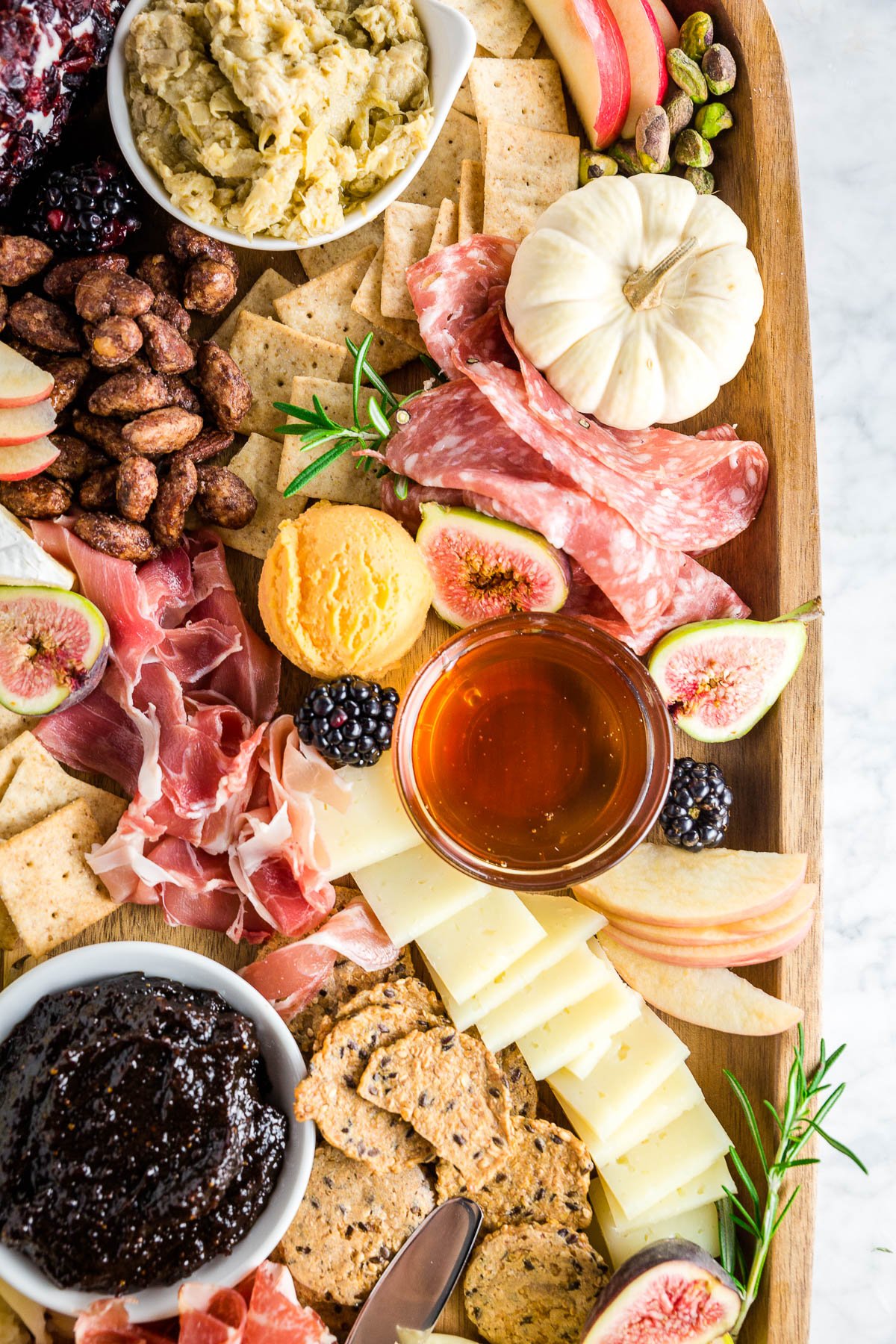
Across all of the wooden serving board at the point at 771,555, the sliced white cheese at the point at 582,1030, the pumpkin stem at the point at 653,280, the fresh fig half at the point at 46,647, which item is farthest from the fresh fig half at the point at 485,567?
the sliced white cheese at the point at 582,1030

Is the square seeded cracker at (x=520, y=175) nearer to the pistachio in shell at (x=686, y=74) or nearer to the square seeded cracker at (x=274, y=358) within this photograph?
the pistachio in shell at (x=686, y=74)

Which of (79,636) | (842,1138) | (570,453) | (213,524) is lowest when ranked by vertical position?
(842,1138)

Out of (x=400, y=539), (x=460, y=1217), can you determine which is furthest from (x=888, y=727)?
(x=460, y=1217)

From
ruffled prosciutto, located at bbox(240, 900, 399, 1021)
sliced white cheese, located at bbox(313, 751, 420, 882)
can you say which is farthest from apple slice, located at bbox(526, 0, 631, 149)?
ruffled prosciutto, located at bbox(240, 900, 399, 1021)

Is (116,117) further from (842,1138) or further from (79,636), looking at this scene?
(842,1138)

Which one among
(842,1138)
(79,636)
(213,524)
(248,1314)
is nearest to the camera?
(248,1314)

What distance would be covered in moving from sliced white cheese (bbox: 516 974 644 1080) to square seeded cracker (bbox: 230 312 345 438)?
144cm

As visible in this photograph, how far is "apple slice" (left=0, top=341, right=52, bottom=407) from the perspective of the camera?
2.06 metres

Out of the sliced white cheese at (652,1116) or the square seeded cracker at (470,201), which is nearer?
the sliced white cheese at (652,1116)

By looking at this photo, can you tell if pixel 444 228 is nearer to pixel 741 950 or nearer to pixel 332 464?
pixel 332 464

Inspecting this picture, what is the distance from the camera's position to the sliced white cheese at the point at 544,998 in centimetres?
214

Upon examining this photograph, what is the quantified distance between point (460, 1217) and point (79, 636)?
146 centimetres

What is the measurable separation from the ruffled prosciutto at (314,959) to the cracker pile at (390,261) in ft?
2.78

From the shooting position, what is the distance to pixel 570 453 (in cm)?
214
